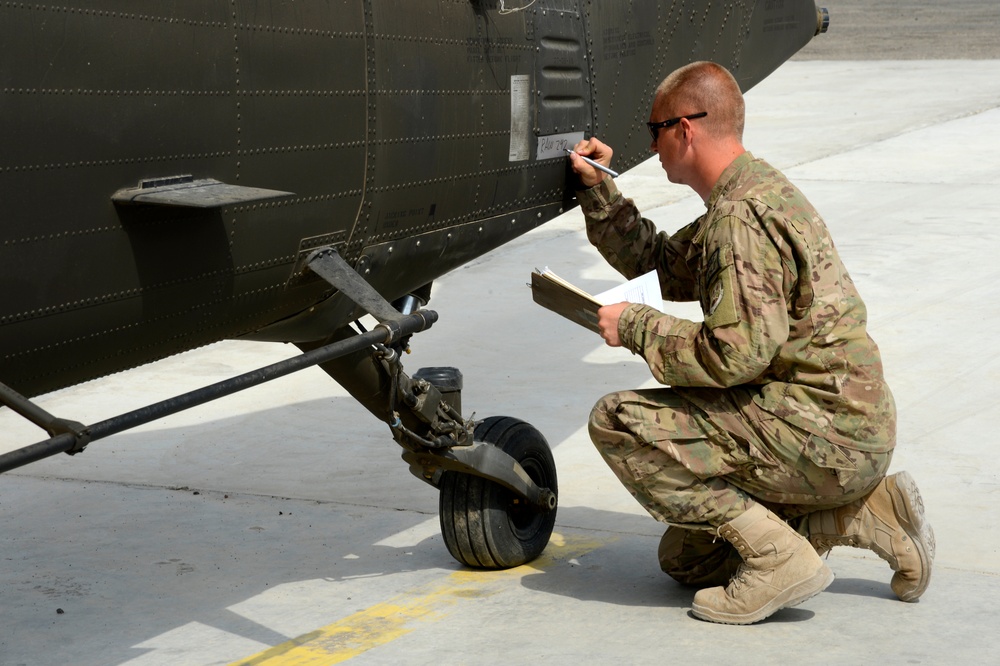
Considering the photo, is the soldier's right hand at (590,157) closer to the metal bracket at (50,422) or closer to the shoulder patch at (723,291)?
the shoulder patch at (723,291)

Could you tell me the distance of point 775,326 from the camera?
397 cm

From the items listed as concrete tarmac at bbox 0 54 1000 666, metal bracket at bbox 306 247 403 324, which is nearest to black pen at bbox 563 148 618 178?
metal bracket at bbox 306 247 403 324

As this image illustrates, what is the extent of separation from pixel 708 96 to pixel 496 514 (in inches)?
61.9

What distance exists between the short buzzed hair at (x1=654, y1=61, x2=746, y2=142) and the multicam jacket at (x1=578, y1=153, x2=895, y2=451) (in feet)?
0.46

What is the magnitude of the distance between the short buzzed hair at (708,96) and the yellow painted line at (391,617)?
1.65m

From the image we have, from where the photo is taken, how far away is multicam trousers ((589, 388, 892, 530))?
411 cm

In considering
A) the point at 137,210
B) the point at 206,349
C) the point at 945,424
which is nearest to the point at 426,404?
the point at 137,210

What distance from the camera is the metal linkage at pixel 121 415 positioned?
302cm

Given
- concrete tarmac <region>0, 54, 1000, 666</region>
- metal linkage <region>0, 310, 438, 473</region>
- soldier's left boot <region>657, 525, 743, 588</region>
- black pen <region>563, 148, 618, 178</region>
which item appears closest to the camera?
metal linkage <region>0, 310, 438, 473</region>

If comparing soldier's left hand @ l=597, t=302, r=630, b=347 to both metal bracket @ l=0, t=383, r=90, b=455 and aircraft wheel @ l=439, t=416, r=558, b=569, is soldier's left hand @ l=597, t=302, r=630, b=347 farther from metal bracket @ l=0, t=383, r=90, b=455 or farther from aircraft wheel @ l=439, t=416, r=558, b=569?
metal bracket @ l=0, t=383, r=90, b=455

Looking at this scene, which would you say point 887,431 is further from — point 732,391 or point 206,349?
point 206,349

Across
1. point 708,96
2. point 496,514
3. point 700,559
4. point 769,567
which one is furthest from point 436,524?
point 708,96

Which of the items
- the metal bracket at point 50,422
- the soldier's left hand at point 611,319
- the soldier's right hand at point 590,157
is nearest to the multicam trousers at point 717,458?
the soldier's left hand at point 611,319

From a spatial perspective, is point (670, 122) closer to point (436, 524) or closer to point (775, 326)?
point (775, 326)
